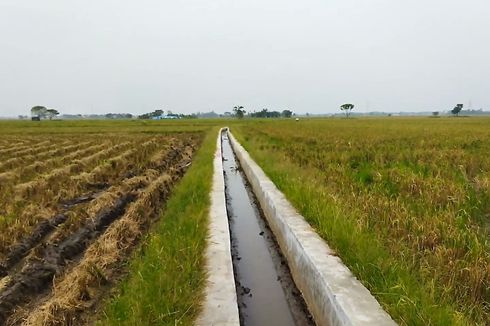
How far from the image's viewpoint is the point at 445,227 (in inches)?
193

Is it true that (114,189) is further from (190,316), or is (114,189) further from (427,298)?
(427,298)

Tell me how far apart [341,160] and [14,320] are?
32.6ft

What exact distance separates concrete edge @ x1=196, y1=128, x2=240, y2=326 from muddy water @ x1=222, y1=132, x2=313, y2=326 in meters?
0.38

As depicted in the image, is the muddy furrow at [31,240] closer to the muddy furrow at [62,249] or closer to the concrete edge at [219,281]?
the muddy furrow at [62,249]

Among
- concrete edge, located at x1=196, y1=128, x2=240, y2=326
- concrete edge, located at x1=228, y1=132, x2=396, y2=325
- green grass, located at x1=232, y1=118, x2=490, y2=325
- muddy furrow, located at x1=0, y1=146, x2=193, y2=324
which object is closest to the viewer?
concrete edge, located at x1=228, y1=132, x2=396, y2=325

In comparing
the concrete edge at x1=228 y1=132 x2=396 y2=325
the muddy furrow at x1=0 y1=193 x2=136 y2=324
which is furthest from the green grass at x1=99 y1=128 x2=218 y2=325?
the concrete edge at x1=228 y1=132 x2=396 y2=325

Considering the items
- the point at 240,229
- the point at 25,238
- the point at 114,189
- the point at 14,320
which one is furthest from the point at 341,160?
the point at 14,320

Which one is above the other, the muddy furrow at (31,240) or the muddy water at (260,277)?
the muddy furrow at (31,240)

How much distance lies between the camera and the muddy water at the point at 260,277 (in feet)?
13.5

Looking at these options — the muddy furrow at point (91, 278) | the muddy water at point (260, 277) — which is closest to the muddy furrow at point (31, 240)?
the muddy furrow at point (91, 278)

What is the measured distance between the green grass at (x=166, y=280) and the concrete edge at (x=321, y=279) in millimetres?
1155

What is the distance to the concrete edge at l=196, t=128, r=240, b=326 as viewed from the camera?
134 inches

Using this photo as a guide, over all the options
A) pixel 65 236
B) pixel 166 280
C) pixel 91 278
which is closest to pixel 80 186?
pixel 65 236

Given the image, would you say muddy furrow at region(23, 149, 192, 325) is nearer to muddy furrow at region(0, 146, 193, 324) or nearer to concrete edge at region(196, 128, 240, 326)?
muddy furrow at region(0, 146, 193, 324)
